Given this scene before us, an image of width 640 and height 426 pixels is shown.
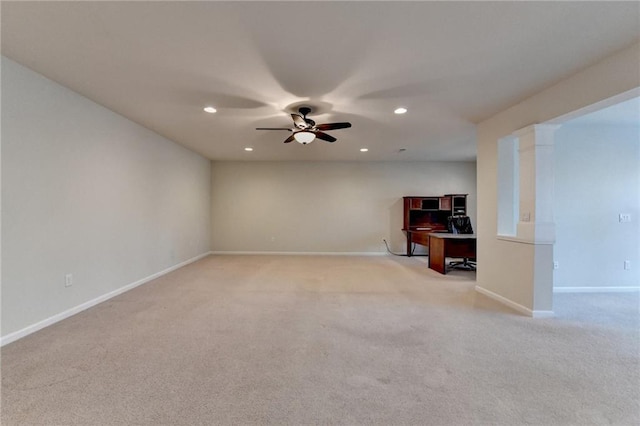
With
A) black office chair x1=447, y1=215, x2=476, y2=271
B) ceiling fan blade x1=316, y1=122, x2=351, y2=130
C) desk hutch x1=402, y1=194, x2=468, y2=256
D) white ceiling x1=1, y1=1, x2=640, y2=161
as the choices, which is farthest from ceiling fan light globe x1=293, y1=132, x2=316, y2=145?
black office chair x1=447, y1=215, x2=476, y2=271

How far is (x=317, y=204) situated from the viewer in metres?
7.49

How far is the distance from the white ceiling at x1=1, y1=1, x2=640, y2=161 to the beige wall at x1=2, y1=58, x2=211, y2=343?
0.34 metres

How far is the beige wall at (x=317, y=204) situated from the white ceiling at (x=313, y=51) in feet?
11.9

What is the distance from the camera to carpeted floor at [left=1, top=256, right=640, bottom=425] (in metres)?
1.61

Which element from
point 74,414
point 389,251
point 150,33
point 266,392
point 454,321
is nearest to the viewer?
point 74,414

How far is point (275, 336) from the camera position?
2.57 meters

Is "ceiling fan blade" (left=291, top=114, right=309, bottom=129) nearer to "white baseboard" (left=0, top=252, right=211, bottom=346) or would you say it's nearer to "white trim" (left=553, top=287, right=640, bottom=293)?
"white baseboard" (left=0, top=252, right=211, bottom=346)

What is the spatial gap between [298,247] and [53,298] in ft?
16.8

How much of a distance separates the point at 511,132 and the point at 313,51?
2.73m

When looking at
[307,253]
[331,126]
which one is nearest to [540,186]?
[331,126]

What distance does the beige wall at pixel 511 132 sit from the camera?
2363mm

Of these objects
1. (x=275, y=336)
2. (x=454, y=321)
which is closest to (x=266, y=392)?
(x=275, y=336)

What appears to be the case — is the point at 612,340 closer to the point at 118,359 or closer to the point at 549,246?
the point at 549,246

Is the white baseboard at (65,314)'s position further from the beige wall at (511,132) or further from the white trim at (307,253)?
the beige wall at (511,132)
